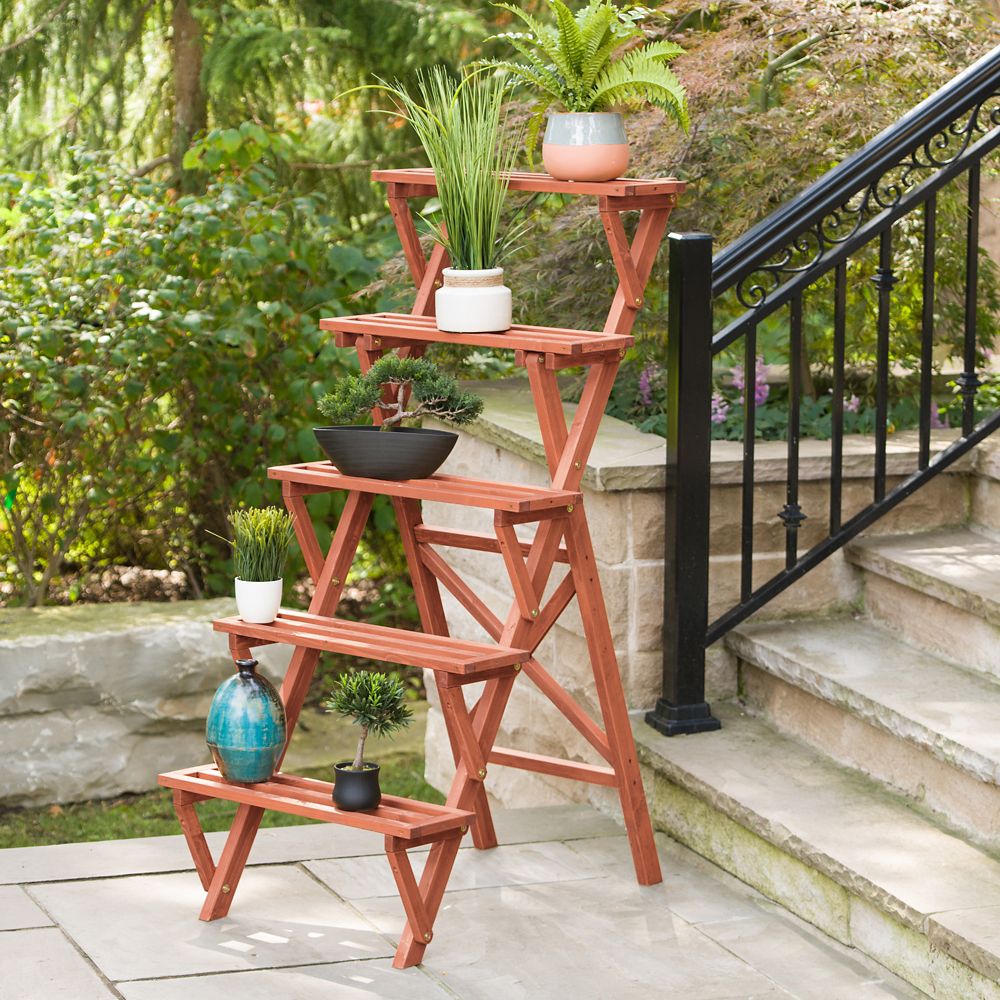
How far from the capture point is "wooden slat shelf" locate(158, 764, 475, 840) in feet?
9.77

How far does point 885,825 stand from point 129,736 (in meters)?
2.79

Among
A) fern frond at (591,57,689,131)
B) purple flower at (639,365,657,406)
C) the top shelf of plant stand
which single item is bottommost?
purple flower at (639,365,657,406)

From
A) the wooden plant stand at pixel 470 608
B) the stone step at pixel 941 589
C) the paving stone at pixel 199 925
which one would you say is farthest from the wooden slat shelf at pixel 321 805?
the stone step at pixel 941 589

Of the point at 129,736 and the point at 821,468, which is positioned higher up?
the point at 821,468

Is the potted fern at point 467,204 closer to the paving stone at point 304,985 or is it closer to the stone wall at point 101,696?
the paving stone at point 304,985

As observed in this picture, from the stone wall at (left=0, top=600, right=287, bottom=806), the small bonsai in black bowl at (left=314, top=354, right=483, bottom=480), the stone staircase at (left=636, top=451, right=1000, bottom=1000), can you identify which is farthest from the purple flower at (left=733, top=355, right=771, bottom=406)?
the stone wall at (left=0, top=600, right=287, bottom=806)

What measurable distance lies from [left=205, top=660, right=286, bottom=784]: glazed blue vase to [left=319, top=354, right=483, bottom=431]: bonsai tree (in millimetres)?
557

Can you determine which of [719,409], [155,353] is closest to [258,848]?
[719,409]

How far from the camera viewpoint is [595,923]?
3.25m

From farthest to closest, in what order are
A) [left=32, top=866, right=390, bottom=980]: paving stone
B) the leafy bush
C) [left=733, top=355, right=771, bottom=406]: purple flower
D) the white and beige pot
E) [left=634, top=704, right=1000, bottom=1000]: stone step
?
the leafy bush → [left=733, top=355, right=771, bottom=406]: purple flower → the white and beige pot → [left=32, top=866, right=390, bottom=980]: paving stone → [left=634, top=704, right=1000, bottom=1000]: stone step

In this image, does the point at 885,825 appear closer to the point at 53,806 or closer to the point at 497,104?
the point at 497,104

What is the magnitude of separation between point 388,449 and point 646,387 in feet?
4.60

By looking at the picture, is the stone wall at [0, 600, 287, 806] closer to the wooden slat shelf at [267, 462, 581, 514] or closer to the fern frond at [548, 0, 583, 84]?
the wooden slat shelf at [267, 462, 581, 514]

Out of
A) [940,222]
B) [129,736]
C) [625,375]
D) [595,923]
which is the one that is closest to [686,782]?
[595,923]
